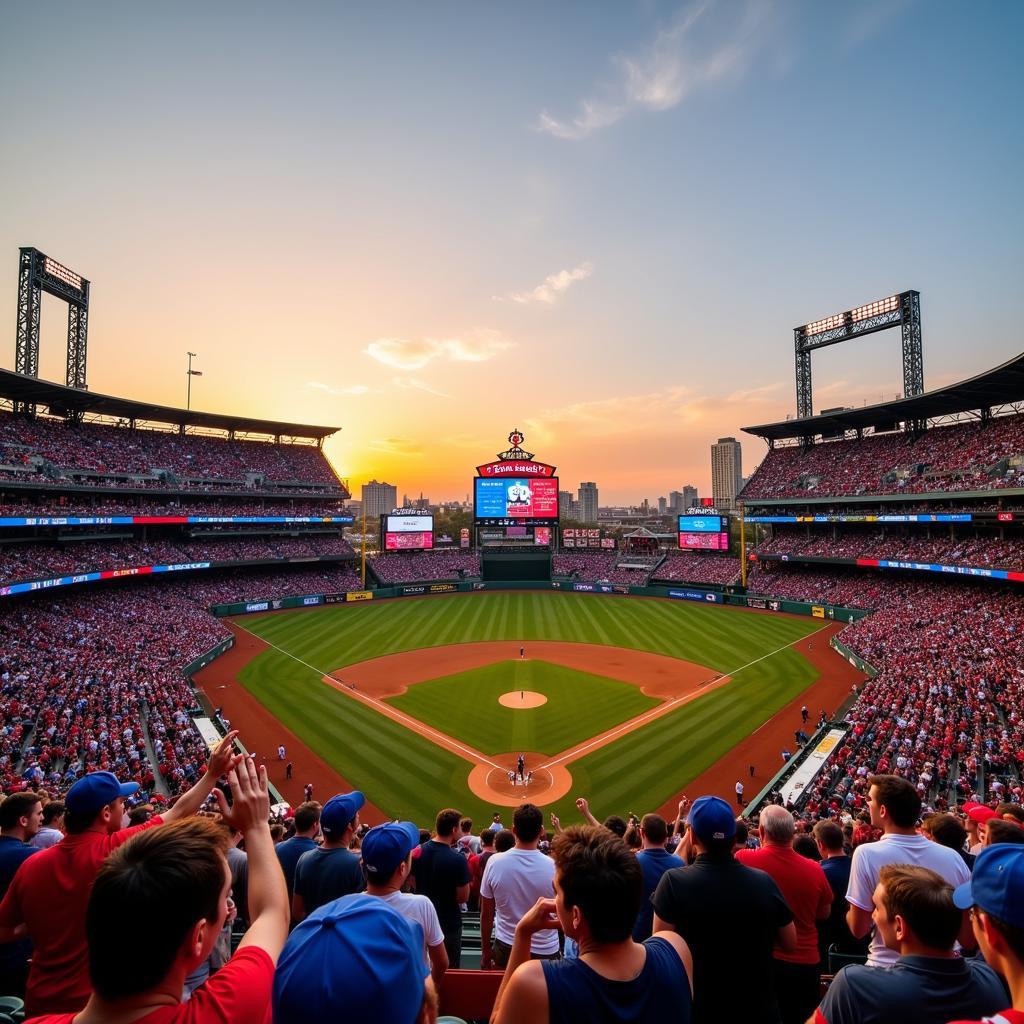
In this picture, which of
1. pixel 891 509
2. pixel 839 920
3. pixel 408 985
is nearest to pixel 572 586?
pixel 891 509

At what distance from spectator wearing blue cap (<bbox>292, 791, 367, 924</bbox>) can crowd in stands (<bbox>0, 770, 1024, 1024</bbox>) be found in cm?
2

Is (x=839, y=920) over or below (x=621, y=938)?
below

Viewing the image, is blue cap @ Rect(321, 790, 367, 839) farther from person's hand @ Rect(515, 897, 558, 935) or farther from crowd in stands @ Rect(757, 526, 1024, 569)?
crowd in stands @ Rect(757, 526, 1024, 569)

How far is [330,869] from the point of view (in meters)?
4.46

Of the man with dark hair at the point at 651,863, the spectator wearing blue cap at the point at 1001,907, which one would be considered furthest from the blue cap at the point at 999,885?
the man with dark hair at the point at 651,863

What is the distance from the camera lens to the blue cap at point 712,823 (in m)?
3.65

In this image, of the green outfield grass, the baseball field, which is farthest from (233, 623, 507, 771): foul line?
the green outfield grass

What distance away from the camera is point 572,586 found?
2511 inches

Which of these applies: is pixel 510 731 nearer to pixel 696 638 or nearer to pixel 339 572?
pixel 696 638

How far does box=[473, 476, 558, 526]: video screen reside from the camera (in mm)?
61438

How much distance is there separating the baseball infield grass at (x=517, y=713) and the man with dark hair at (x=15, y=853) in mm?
13939

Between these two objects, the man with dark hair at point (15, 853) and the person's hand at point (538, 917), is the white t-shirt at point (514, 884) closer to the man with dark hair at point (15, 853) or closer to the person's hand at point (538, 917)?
the person's hand at point (538, 917)

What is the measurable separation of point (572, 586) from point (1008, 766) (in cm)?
4855

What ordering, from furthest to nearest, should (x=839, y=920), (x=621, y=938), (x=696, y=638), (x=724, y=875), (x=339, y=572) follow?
(x=339, y=572) → (x=696, y=638) → (x=839, y=920) → (x=724, y=875) → (x=621, y=938)
